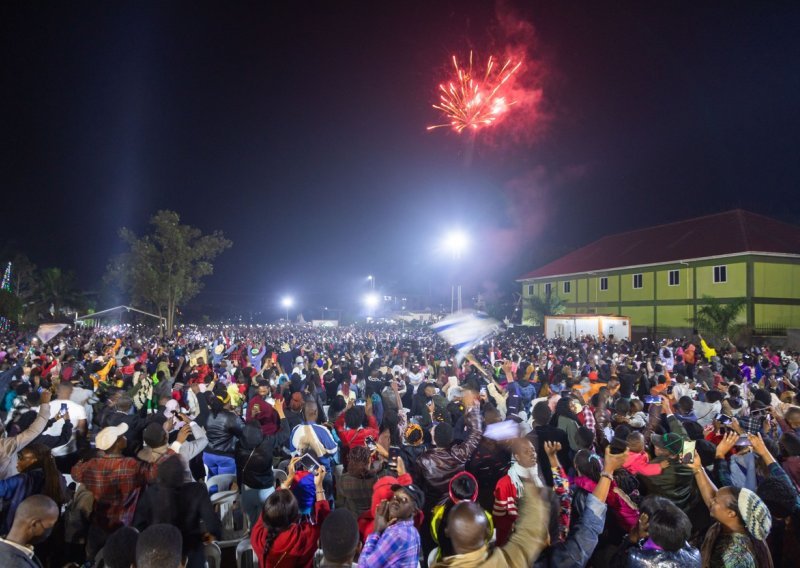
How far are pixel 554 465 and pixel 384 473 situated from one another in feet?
4.89

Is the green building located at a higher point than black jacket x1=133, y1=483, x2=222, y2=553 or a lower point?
higher

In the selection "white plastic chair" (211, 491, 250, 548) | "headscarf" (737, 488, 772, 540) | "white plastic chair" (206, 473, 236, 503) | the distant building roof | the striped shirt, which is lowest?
"white plastic chair" (211, 491, 250, 548)

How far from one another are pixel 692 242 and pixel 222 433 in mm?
34009

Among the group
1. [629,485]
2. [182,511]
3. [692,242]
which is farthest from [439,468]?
[692,242]

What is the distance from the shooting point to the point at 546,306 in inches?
1543

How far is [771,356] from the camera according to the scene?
1680 cm

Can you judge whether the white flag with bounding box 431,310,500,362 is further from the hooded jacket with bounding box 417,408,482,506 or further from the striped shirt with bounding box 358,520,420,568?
the striped shirt with bounding box 358,520,420,568

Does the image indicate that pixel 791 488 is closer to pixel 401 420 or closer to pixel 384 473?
pixel 384 473

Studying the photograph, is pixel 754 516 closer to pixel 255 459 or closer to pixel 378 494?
pixel 378 494

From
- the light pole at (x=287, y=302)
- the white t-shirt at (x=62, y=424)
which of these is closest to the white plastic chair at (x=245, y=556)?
the white t-shirt at (x=62, y=424)

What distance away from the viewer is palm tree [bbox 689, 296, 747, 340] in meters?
25.1

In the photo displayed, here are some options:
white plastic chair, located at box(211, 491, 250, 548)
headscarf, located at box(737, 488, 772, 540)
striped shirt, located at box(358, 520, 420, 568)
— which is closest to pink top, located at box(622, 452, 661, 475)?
headscarf, located at box(737, 488, 772, 540)

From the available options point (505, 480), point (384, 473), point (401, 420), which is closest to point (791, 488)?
point (505, 480)

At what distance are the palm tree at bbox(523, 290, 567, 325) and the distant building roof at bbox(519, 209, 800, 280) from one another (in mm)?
2546
